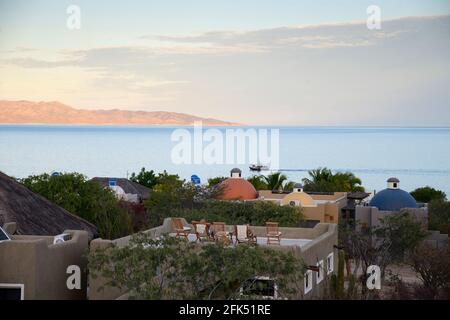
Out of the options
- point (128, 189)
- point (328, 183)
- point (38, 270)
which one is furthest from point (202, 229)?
point (328, 183)

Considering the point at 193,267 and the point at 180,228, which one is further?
the point at 180,228

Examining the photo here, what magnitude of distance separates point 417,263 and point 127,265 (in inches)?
548

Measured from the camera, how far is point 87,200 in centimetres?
3186

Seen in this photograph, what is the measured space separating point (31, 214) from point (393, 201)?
19057 millimetres

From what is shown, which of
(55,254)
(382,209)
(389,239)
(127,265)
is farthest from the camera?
(382,209)

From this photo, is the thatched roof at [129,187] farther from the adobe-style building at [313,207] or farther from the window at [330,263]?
the window at [330,263]

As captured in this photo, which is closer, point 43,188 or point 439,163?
point 43,188

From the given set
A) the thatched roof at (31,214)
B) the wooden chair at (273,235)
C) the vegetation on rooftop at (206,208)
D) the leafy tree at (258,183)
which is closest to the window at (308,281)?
the wooden chair at (273,235)

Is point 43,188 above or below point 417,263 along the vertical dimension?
above

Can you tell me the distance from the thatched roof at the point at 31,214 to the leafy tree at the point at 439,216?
19.4m

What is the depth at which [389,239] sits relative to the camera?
98.0ft

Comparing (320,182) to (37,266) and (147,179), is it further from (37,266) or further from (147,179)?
(37,266)
